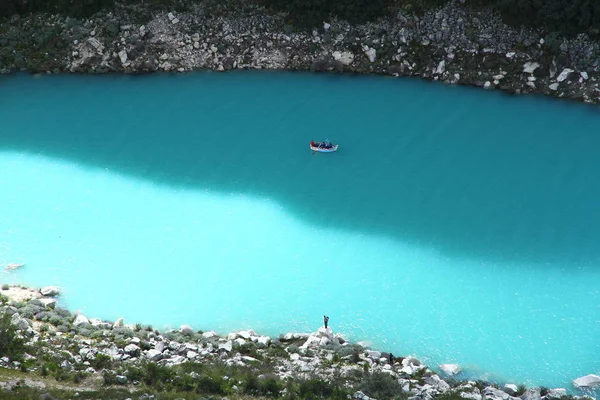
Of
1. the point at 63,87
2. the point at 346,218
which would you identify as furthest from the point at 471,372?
the point at 63,87

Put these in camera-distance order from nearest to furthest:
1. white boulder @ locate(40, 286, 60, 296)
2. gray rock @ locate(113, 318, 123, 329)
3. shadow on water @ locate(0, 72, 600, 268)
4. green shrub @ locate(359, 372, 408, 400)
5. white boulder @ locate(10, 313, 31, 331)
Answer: green shrub @ locate(359, 372, 408, 400) → white boulder @ locate(10, 313, 31, 331) → gray rock @ locate(113, 318, 123, 329) → white boulder @ locate(40, 286, 60, 296) → shadow on water @ locate(0, 72, 600, 268)

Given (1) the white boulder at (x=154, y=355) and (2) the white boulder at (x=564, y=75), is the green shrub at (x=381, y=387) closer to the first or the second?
(1) the white boulder at (x=154, y=355)

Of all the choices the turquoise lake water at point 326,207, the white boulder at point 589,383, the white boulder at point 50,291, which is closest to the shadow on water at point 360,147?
the turquoise lake water at point 326,207

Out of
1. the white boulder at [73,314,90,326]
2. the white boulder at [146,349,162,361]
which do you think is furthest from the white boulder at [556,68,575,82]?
the white boulder at [73,314,90,326]

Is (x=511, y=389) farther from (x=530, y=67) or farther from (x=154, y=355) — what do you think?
(x=530, y=67)

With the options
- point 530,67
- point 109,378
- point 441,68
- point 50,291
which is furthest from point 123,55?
point 109,378

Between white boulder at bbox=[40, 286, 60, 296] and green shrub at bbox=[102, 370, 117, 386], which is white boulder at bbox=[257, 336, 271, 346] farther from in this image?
white boulder at bbox=[40, 286, 60, 296]
